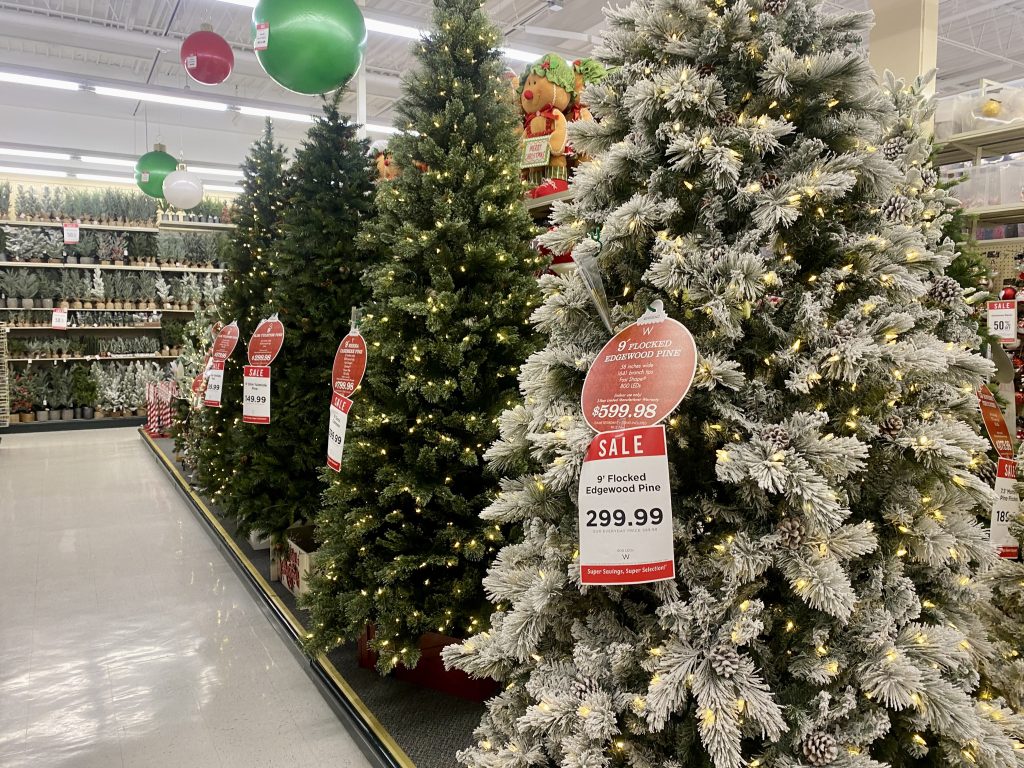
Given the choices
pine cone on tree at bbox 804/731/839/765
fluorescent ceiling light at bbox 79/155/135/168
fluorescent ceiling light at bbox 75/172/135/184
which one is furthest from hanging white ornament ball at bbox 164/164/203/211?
pine cone on tree at bbox 804/731/839/765

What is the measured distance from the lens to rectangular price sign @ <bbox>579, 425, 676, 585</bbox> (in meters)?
1.15

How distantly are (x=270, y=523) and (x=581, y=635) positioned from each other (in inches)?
106

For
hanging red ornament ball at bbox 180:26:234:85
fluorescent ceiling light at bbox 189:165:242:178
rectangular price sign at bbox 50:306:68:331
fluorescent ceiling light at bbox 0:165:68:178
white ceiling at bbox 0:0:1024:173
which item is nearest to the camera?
hanging red ornament ball at bbox 180:26:234:85

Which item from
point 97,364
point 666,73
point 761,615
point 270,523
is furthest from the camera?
point 97,364

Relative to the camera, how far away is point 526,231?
2.67m

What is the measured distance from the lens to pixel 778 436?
1155 millimetres

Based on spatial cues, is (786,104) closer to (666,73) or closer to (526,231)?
(666,73)

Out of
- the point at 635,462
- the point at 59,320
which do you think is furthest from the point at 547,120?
the point at 59,320

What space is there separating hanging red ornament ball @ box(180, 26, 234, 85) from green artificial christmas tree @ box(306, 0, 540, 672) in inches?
139

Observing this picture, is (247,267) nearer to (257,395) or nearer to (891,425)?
(257,395)

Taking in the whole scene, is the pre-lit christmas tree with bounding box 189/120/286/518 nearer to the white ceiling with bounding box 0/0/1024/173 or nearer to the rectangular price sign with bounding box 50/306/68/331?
the white ceiling with bounding box 0/0/1024/173

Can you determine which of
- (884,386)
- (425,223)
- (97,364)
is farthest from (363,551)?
(97,364)

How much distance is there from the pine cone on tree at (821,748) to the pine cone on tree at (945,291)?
3.07 ft

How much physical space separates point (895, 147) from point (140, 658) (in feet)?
11.1
